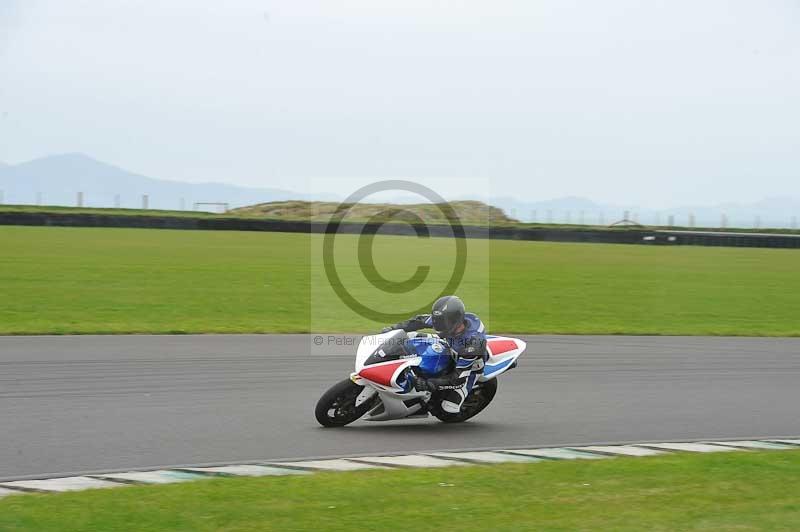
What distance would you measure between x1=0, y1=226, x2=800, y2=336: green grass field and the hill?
5.11 m

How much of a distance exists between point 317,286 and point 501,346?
17192 mm

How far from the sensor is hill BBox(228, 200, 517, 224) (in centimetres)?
4984

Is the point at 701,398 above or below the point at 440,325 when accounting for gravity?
below

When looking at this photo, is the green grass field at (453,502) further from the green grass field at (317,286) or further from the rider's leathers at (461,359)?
the green grass field at (317,286)

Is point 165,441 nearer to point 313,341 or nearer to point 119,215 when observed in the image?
point 313,341

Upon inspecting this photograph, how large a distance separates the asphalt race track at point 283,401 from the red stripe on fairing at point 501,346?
2.43 ft

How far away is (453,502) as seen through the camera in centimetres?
718

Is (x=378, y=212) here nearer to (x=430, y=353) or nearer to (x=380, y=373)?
(x=430, y=353)

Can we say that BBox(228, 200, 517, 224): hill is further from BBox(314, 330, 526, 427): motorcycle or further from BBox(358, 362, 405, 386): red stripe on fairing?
BBox(358, 362, 405, 386): red stripe on fairing

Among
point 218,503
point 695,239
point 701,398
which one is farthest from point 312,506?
point 695,239

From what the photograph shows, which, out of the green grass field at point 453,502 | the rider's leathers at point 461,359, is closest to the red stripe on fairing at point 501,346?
the rider's leathers at point 461,359

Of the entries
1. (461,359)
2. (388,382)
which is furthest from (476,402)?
(388,382)

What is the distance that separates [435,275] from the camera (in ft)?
107

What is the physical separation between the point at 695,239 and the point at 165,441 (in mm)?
44986
